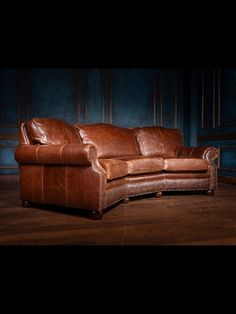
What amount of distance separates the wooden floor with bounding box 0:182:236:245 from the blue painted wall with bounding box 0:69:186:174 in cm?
263

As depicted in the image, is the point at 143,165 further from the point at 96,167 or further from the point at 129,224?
the point at 129,224

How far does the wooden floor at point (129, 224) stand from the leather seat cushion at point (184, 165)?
1.67ft

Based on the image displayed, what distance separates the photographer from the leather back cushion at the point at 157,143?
3.94 m

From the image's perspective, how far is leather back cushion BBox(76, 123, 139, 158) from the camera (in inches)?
136

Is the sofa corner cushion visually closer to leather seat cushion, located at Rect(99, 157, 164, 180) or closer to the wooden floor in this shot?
leather seat cushion, located at Rect(99, 157, 164, 180)

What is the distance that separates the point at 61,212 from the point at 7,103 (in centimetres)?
347

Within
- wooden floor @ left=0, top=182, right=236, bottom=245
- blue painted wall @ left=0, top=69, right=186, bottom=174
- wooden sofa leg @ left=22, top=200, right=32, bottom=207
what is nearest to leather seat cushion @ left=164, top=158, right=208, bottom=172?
wooden floor @ left=0, top=182, right=236, bottom=245

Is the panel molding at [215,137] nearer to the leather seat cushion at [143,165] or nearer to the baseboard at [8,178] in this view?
the leather seat cushion at [143,165]

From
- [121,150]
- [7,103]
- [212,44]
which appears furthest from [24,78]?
[212,44]

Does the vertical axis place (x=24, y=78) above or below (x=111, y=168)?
above

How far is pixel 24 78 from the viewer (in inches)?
202

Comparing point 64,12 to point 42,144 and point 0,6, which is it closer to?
point 0,6

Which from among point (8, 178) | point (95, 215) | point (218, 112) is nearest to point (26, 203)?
point (95, 215)

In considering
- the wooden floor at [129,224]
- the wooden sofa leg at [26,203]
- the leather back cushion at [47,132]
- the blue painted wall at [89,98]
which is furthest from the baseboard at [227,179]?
the wooden sofa leg at [26,203]
